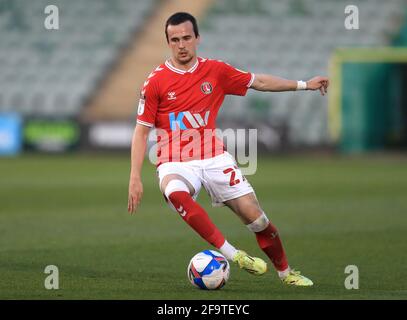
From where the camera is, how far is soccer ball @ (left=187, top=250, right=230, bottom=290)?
746cm

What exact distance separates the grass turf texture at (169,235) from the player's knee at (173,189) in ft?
2.22

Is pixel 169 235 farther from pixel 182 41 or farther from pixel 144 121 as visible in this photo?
pixel 182 41

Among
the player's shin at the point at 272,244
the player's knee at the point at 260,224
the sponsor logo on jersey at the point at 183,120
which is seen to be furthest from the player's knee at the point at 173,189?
the player's shin at the point at 272,244

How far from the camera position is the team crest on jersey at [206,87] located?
26.0 ft

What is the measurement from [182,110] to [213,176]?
58 centimetres

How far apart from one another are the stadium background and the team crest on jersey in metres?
2.17

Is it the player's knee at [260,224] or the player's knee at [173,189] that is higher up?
the player's knee at [173,189]

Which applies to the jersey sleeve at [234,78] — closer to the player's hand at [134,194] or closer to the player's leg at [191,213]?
the player's leg at [191,213]

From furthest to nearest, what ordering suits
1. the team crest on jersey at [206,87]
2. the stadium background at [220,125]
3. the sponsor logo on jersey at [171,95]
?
the stadium background at [220,125], the team crest on jersey at [206,87], the sponsor logo on jersey at [171,95]

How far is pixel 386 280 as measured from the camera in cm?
806

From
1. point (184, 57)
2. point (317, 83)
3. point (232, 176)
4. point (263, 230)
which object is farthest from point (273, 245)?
point (184, 57)
